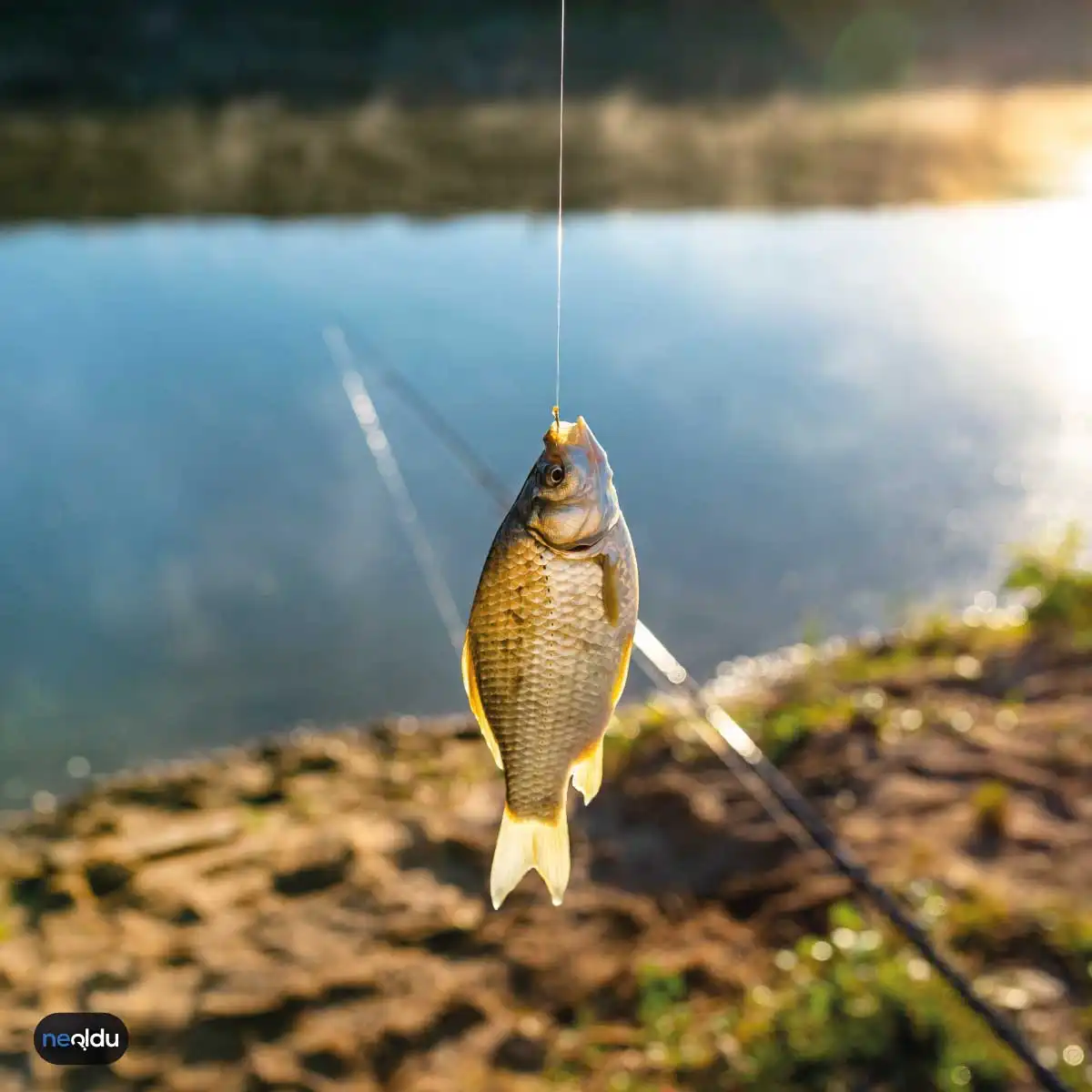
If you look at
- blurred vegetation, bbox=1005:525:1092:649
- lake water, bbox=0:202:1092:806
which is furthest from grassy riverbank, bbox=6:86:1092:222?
blurred vegetation, bbox=1005:525:1092:649

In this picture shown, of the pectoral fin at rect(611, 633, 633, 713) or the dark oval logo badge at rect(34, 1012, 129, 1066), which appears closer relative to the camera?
the pectoral fin at rect(611, 633, 633, 713)

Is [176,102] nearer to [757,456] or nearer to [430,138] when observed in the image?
[430,138]

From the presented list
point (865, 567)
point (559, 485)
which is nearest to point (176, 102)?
point (865, 567)

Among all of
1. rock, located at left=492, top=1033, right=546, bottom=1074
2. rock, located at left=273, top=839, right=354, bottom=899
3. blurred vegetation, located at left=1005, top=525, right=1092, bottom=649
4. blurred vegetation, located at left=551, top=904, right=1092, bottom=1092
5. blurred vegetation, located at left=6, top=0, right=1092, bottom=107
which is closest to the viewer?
blurred vegetation, located at left=551, top=904, right=1092, bottom=1092

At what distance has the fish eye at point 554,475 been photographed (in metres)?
1.44

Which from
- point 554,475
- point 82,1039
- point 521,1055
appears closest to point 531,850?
point 554,475

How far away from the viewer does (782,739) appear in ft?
15.7

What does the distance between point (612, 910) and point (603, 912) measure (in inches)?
1.1

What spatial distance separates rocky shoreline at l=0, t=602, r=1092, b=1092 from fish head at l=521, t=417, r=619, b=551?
6.94 ft

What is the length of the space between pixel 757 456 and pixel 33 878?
463 cm

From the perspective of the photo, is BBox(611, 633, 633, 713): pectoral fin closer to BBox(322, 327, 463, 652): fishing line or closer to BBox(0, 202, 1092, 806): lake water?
BBox(322, 327, 463, 652): fishing line

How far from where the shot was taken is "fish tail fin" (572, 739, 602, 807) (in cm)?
156

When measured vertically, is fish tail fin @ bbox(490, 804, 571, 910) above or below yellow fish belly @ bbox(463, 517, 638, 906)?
below

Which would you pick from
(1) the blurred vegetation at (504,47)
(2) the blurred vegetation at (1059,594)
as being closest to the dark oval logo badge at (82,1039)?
(2) the blurred vegetation at (1059,594)
